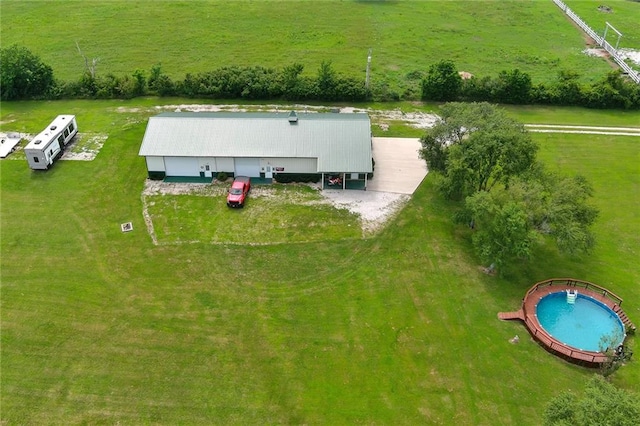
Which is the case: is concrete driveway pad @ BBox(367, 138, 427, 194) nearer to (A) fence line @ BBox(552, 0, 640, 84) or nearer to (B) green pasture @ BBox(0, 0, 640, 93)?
(B) green pasture @ BBox(0, 0, 640, 93)

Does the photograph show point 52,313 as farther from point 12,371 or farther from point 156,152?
point 156,152

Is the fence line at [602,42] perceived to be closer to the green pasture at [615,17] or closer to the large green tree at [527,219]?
the green pasture at [615,17]

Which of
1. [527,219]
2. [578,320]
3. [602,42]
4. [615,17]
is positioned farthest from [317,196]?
[615,17]

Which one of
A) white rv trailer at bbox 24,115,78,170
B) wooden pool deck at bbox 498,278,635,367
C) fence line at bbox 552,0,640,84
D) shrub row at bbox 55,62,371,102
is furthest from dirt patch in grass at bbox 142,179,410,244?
fence line at bbox 552,0,640,84

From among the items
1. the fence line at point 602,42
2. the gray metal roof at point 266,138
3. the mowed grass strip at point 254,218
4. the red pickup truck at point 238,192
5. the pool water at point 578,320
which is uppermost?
the fence line at point 602,42

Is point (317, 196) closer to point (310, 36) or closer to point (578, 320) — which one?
point (578, 320)

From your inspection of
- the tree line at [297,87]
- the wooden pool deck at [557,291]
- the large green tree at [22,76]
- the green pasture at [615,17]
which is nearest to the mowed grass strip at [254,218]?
the wooden pool deck at [557,291]
